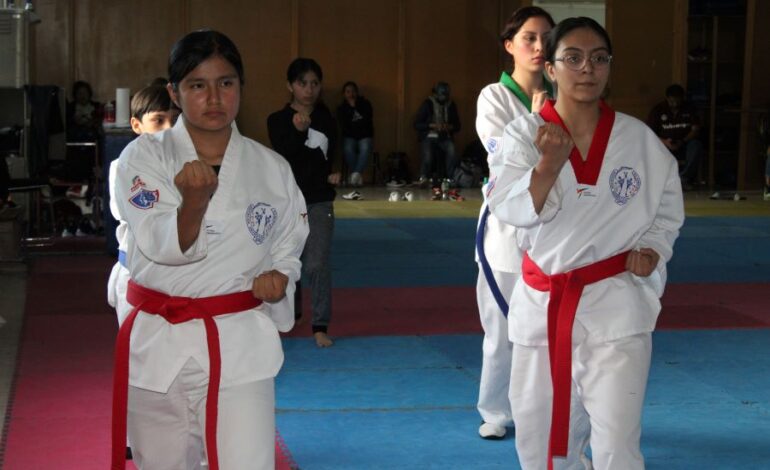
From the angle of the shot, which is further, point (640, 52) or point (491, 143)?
point (640, 52)

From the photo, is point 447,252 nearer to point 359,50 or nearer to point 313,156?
point 313,156

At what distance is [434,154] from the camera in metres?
19.1

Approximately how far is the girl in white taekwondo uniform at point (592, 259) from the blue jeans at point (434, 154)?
1523 cm

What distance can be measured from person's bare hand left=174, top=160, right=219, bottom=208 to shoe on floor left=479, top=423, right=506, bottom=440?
2561mm

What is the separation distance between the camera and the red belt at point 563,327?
11.6ft

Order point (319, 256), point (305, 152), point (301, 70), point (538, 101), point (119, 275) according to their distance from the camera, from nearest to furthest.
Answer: point (119, 275)
point (538, 101)
point (301, 70)
point (305, 152)
point (319, 256)

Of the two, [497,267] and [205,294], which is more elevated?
[205,294]

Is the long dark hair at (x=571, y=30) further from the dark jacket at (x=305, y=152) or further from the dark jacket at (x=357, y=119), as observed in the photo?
the dark jacket at (x=357, y=119)

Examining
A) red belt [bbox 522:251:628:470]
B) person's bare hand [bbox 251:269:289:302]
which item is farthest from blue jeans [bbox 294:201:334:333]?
person's bare hand [bbox 251:269:289:302]

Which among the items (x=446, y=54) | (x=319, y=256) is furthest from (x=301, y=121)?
(x=446, y=54)

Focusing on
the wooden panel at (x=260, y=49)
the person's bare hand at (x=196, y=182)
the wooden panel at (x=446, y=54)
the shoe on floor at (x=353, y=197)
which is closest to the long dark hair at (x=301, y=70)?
the person's bare hand at (x=196, y=182)

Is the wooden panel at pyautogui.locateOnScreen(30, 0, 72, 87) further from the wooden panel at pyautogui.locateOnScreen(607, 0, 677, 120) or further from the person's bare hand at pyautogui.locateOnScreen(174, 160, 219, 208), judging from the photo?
the person's bare hand at pyautogui.locateOnScreen(174, 160, 219, 208)

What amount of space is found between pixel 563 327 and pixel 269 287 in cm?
102

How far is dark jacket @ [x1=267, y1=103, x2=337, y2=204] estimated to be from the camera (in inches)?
257
